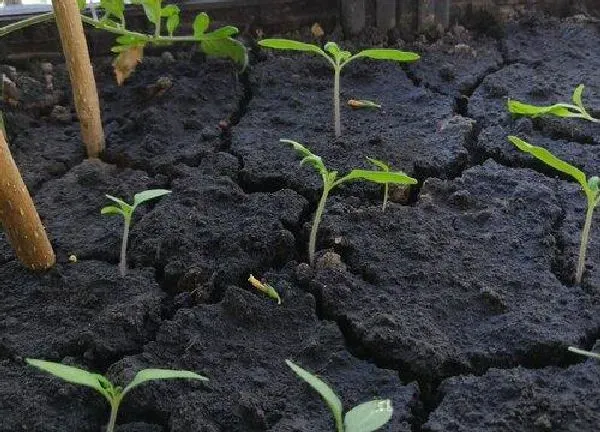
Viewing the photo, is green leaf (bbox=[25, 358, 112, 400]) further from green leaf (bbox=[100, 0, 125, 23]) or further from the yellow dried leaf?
the yellow dried leaf

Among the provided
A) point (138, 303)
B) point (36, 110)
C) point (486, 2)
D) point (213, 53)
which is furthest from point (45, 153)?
point (486, 2)

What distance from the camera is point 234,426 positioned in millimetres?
1124

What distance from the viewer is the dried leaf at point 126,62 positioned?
80.6 inches

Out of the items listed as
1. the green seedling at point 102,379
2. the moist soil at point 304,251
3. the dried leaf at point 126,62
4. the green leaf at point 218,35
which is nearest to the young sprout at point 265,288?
the moist soil at point 304,251

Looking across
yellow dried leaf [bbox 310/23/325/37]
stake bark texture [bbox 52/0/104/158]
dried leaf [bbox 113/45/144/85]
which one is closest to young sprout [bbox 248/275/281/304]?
stake bark texture [bbox 52/0/104/158]

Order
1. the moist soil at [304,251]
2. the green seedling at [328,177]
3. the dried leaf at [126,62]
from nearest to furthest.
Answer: the moist soil at [304,251], the green seedling at [328,177], the dried leaf at [126,62]

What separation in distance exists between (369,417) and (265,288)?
16.5 inches

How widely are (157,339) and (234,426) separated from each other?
234 millimetres

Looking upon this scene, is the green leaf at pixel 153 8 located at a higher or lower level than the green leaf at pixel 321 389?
higher

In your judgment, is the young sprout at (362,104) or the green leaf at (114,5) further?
the young sprout at (362,104)

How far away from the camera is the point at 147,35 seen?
1.97 meters

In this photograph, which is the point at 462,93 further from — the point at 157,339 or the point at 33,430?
the point at 33,430

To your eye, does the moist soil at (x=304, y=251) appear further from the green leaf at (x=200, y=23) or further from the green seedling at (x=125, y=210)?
the green leaf at (x=200, y=23)

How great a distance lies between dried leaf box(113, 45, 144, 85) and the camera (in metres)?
2.05
